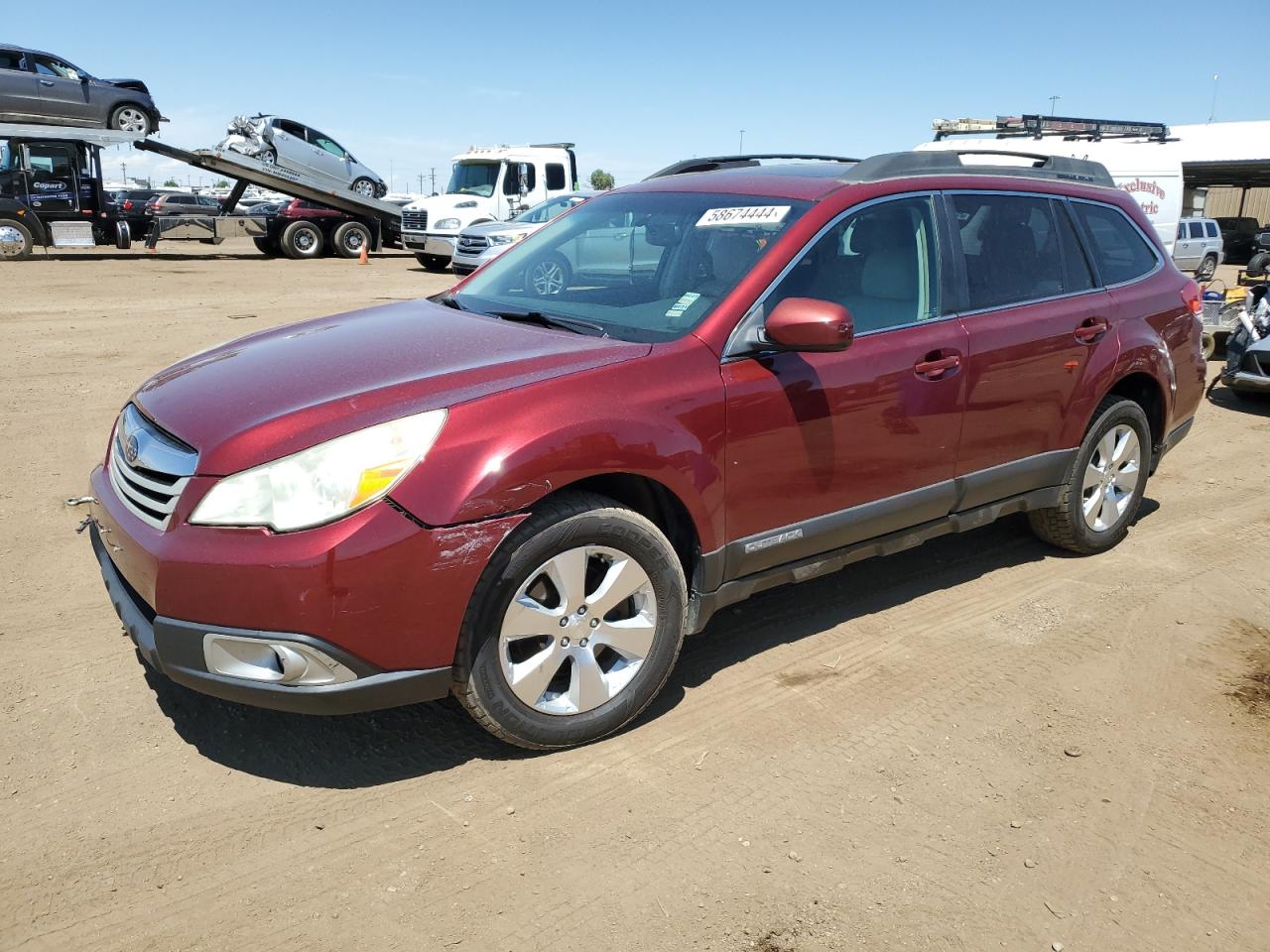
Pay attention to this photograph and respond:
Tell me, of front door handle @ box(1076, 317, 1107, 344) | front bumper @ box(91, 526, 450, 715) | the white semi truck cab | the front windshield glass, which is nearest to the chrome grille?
front bumper @ box(91, 526, 450, 715)

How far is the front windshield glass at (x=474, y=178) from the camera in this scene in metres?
21.5

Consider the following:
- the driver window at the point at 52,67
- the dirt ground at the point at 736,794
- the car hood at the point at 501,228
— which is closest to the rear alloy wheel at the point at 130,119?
the driver window at the point at 52,67

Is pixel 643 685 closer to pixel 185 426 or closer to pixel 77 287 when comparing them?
pixel 185 426

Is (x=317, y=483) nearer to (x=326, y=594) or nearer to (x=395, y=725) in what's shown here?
(x=326, y=594)

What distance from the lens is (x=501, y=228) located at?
18.1m

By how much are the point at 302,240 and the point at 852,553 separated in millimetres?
Result: 23032

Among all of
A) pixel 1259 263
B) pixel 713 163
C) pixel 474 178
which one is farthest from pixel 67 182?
pixel 1259 263

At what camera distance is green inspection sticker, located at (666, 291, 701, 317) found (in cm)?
358

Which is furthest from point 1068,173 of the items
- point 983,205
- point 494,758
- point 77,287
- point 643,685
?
point 77,287

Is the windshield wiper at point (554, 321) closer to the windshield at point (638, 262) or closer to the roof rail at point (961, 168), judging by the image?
the windshield at point (638, 262)

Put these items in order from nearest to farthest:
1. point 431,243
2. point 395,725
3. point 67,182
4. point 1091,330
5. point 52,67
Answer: point 395,725 < point 1091,330 < point 52,67 < point 67,182 < point 431,243

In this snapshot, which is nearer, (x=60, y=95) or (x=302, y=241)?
(x=60, y=95)

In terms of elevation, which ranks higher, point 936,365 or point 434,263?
point 434,263

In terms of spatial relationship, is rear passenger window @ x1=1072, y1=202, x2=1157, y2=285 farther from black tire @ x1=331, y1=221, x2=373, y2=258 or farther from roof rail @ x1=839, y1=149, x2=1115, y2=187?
black tire @ x1=331, y1=221, x2=373, y2=258
